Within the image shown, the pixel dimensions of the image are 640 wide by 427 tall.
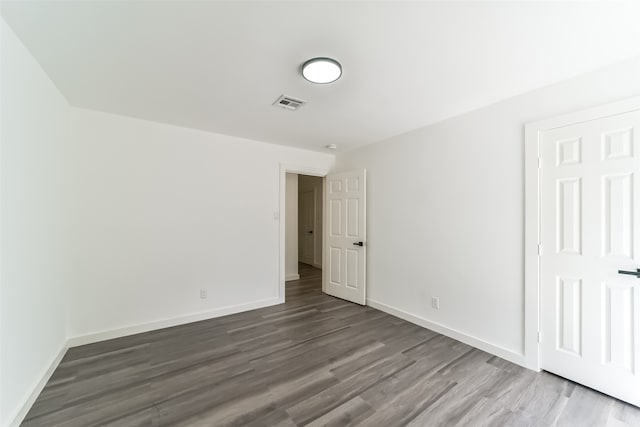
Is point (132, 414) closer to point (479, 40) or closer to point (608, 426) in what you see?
point (608, 426)

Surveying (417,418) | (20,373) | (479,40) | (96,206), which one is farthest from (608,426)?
(96,206)

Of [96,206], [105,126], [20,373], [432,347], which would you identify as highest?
[105,126]

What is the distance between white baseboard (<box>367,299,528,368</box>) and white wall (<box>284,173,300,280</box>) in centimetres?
Result: 232

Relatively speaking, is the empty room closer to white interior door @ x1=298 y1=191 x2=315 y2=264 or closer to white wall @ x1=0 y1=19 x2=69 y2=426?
white wall @ x1=0 y1=19 x2=69 y2=426

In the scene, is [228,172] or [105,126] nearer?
[105,126]

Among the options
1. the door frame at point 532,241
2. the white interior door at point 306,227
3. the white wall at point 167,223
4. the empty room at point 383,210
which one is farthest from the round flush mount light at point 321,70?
the white interior door at point 306,227

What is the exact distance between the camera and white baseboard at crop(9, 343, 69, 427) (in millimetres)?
1662

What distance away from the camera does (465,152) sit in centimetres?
287

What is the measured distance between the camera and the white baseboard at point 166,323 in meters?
2.76

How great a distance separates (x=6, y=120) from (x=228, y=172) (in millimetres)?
2193

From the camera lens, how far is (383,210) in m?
3.83

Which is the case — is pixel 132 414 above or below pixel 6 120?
below

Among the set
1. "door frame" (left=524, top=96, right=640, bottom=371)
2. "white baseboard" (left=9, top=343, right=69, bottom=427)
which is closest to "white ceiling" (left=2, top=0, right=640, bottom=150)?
"door frame" (left=524, top=96, right=640, bottom=371)

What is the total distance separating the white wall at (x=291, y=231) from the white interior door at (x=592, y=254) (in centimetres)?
434
